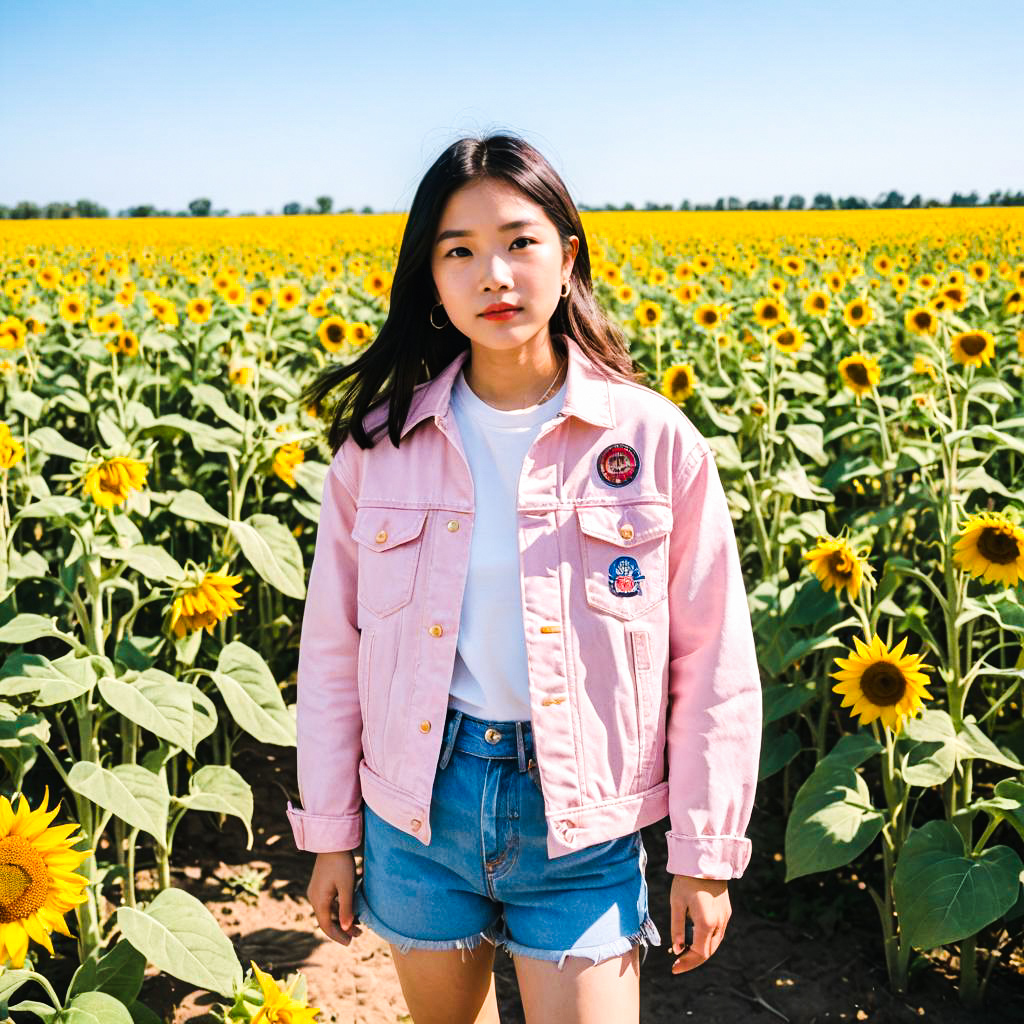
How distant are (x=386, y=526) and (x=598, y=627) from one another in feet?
1.30

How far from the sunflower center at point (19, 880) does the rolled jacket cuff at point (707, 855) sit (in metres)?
0.95

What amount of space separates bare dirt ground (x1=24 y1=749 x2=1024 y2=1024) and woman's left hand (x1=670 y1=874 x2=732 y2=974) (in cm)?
128

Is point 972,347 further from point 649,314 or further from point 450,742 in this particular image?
point 450,742

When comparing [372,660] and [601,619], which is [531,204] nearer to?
[601,619]

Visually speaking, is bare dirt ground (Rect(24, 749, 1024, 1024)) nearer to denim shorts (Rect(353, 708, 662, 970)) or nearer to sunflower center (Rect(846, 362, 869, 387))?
denim shorts (Rect(353, 708, 662, 970))

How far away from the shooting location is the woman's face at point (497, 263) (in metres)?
1.79

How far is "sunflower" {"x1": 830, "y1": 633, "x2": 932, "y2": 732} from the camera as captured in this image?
2.53 meters

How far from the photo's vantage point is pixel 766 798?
3879 mm

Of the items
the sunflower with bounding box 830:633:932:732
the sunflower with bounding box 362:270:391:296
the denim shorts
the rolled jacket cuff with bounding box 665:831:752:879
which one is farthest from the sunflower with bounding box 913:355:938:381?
the sunflower with bounding box 362:270:391:296

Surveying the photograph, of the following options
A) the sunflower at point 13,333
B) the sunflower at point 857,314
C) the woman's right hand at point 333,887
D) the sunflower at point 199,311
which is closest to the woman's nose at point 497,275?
the woman's right hand at point 333,887

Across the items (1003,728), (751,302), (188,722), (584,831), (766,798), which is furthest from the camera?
(751,302)

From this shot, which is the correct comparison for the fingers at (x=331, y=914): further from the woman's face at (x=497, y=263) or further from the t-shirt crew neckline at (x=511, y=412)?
the woman's face at (x=497, y=263)

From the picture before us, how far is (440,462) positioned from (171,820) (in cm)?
168

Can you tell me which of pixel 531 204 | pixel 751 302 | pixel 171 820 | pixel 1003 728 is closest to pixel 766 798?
pixel 1003 728
